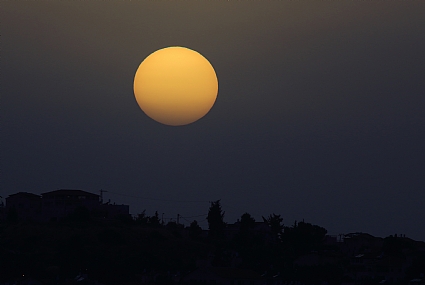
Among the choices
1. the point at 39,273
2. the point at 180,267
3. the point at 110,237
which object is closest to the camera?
the point at 39,273

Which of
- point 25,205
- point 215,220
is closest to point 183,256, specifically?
point 215,220

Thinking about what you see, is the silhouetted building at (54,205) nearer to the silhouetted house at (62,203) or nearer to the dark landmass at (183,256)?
the silhouetted house at (62,203)

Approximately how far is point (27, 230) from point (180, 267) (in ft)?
102

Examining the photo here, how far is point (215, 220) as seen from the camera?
147250 millimetres

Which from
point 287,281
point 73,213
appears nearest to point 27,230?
point 73,213

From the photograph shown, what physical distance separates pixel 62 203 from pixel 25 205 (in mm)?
10941

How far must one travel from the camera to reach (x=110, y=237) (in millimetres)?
126500

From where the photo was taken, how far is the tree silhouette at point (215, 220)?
14525 centimetres

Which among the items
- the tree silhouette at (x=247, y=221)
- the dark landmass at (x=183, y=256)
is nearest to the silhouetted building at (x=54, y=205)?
the dark landmass at (x=183, y=256)

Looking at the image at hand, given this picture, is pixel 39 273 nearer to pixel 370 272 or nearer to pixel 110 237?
pixel 110 237

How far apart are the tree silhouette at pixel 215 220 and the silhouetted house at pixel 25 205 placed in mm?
34433

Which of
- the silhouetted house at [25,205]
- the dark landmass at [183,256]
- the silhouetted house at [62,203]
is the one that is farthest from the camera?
the silhouetted house at [25,205]

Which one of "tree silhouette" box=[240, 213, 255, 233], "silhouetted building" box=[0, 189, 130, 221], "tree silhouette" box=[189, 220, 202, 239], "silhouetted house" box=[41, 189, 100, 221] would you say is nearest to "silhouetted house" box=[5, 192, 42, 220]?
"silhouetted building" box=[0, 189, 130, 221]

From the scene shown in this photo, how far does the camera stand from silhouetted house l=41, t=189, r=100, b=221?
144 meters
